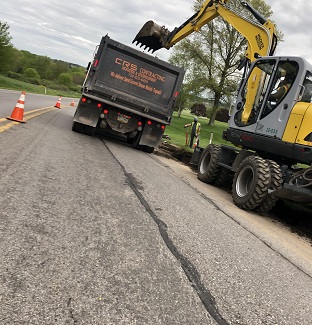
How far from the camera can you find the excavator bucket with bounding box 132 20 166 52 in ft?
39.5

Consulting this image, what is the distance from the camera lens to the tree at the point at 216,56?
37.8 m

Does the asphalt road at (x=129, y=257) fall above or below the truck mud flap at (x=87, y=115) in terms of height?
below

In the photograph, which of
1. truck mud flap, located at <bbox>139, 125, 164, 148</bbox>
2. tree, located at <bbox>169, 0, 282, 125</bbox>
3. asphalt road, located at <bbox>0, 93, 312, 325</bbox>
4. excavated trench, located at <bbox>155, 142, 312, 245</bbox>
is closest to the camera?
asphalt road, located at <bbox>0, 93, 312, 325</bbox>

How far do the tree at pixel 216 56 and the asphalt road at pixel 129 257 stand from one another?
34282 mm

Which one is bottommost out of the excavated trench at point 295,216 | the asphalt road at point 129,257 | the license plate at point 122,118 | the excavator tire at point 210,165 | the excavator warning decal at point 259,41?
the asphalt road at point 129,257

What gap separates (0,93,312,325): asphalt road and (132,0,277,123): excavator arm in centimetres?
425

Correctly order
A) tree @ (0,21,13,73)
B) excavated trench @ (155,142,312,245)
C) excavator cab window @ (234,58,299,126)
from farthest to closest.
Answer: tree @ (0,21,13,73), excavator cab window @ (234,58,299,126), excavated trench @ (155,142,312,245)

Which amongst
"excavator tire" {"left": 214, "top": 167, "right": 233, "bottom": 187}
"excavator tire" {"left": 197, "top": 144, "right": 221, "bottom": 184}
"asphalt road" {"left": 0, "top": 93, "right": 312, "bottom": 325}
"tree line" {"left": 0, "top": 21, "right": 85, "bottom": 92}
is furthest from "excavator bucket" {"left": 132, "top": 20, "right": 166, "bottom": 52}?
"tree line" {"left": 0, "top": 21, "right": 85, "bottom": 92}

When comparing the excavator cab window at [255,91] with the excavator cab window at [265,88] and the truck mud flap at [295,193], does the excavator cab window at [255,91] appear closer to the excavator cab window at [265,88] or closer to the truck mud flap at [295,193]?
the excavator cab window at [265,88]

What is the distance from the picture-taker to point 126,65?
11.2 metres

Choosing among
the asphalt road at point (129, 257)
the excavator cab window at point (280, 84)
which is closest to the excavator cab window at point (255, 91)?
the excavator cab window at point (280, 84)

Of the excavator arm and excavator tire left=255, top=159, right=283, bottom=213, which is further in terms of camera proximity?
the excavator arm

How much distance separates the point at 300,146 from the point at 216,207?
75.7 inches

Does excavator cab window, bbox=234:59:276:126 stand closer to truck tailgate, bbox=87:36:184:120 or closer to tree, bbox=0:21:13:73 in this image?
truck tailgate, bbox=87:36:184:120
